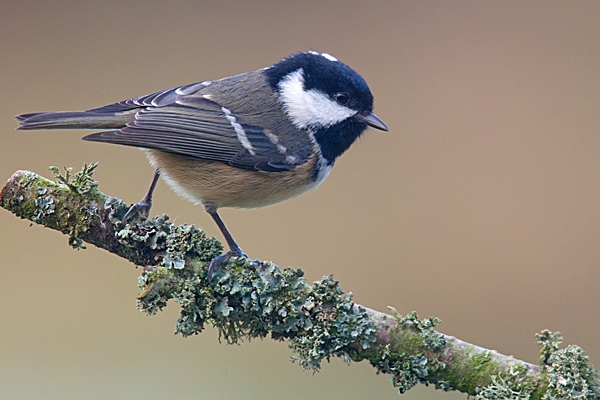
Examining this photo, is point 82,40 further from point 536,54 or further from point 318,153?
point 536,54

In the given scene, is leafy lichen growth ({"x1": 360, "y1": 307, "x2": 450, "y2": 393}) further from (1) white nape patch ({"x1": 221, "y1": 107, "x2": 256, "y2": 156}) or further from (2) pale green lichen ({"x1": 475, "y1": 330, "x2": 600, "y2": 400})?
(1) white nape patch ({"x1": 221, "y1": 107, "x2": 256, "y2": 156})

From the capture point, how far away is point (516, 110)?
391 centimetres

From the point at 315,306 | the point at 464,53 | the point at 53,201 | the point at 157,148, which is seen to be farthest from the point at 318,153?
the point at 464,53

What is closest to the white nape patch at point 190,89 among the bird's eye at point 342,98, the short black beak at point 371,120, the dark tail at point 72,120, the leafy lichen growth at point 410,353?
the dark tail at point 72,120

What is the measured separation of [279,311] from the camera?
164 cm

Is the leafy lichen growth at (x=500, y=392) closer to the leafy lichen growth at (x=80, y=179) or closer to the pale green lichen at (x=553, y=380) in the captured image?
the pale green lichen at (x=553, y=380)

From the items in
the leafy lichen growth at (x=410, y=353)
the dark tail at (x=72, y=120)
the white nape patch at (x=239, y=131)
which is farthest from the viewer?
the white nape patch at (x=239, y=131)

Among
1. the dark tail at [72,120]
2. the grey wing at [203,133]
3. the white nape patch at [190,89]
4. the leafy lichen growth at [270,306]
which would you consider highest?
the white nape patch at [190,89]

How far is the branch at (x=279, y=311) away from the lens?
1560mm

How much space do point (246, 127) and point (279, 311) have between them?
91 centimetres

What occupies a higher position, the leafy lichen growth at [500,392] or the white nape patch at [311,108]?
the white nape patch at [311,108]

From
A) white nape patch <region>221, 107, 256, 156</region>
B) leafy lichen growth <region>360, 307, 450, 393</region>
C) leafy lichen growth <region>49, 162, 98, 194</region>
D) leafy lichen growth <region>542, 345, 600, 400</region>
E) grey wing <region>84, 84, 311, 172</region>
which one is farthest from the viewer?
white nape patch <region>221, 107, 256, 156</region>

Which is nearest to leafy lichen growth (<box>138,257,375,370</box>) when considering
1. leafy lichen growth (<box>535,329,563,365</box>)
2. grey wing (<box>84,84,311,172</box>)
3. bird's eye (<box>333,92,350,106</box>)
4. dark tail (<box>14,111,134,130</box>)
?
leafy lichen growth (<box>535,329,563,365</box>)

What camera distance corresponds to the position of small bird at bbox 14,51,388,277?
7.13 ft
